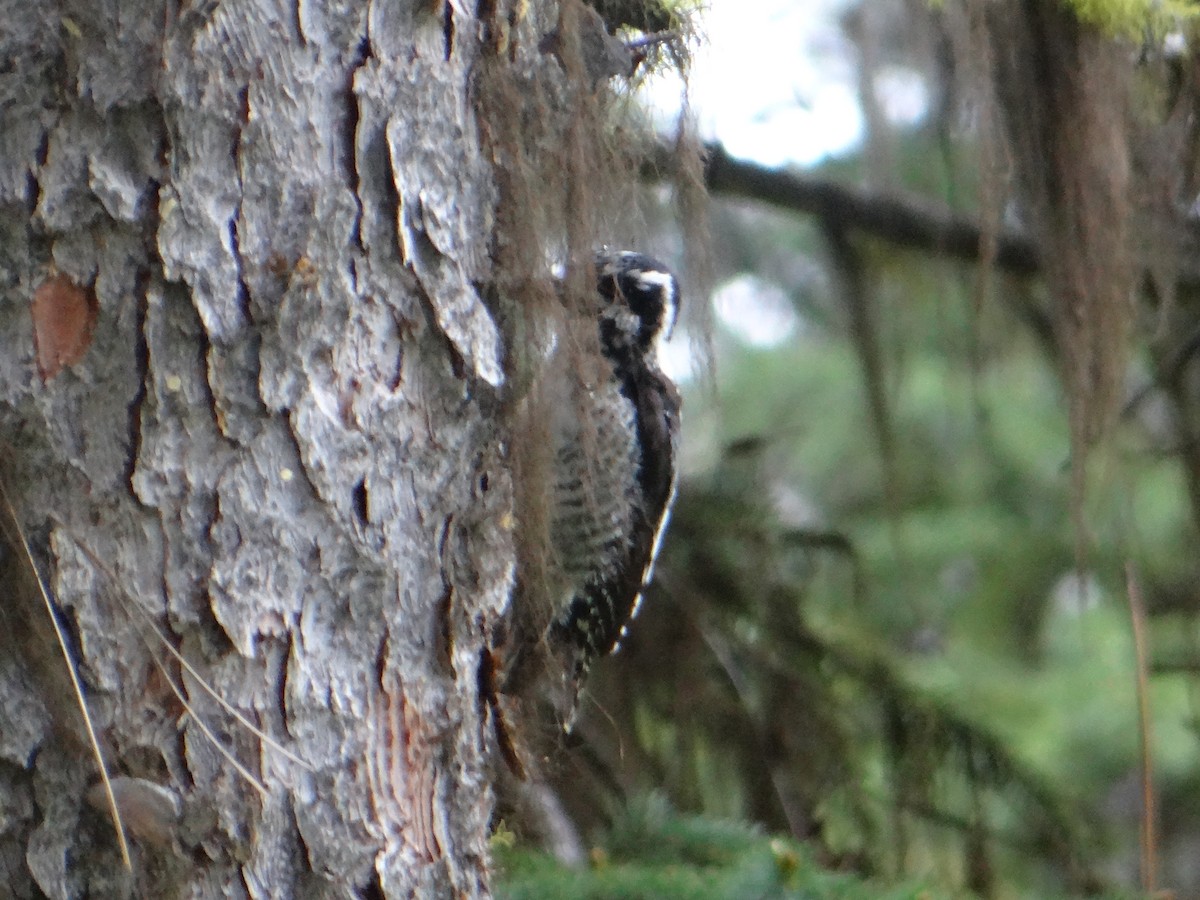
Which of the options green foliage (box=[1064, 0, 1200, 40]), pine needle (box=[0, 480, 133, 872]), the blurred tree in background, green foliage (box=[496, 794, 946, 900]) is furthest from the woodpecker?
pine needle (box=[0, 480, 133, 872])

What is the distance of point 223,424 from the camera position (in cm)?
158

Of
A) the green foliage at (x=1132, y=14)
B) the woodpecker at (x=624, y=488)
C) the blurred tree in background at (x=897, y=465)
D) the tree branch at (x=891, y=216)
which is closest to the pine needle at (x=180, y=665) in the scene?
the blurred tree in background at (x=897, y=465)

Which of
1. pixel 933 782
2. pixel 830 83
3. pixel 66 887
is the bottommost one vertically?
pixel 933 782

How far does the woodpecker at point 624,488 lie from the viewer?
2.99 metres

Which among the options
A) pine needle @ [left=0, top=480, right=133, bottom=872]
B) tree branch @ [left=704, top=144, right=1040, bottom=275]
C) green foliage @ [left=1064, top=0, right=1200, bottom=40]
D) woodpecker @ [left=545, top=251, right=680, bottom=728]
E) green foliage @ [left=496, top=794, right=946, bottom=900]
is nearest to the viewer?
pine needle @ [left=0, top=480, right=133, bottom=872]

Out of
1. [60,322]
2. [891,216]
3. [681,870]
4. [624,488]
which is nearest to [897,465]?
[891,216]

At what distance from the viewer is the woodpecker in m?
2.99

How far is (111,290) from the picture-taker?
1.55 meters

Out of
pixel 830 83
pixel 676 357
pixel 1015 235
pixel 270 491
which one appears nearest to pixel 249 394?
pixel 270 491

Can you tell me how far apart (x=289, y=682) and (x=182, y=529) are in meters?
0.23

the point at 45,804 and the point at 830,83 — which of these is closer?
the point at 45,804

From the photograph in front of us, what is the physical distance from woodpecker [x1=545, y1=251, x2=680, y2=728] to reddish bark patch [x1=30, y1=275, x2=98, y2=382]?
147 centimetres

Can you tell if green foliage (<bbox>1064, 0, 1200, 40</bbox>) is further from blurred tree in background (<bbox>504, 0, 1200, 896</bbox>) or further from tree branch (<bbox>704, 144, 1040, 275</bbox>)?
tree branch (<bbox>704, 144, 1040, 275</bbox>)

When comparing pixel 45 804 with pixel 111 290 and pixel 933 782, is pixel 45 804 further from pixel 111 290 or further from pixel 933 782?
pixel 933 782
